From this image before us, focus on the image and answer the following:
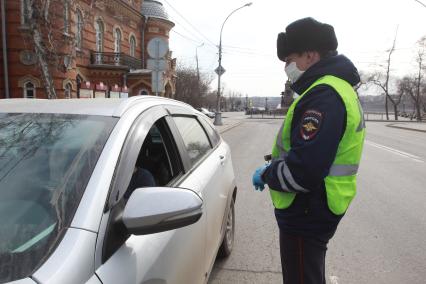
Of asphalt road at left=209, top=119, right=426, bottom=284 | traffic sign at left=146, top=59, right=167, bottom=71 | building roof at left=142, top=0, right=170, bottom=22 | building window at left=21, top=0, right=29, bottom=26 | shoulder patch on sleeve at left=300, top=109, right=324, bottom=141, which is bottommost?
asphalt road at left=209, top=119, right=426, bottom=284

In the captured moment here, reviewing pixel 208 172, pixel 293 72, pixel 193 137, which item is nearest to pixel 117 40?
pixel 193 137

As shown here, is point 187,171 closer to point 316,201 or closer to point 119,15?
point 316,201

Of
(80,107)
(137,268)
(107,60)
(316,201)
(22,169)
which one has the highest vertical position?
(107,60)

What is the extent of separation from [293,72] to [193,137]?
44.9 inches

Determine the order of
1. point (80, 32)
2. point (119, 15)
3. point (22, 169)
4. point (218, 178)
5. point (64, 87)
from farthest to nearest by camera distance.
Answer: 1. point (119, 15)
2. point (80, 32)
3. point (64, 87)
4. point (218, 178)
5. point (22, 169)

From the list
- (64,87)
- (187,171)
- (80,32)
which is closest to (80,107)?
(187,171)

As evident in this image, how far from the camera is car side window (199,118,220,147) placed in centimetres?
405

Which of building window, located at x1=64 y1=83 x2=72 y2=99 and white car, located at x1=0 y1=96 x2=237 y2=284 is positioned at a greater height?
building window, located at x1=64 y1=83 x2=72 y2=99

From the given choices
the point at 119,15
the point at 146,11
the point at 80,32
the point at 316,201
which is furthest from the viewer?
the point at 146,11

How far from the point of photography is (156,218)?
1.64 meters

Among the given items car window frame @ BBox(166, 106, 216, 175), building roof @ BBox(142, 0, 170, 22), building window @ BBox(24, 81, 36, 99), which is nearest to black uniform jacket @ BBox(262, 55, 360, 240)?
car window frame @ BBox(166, 106, 216, 175)

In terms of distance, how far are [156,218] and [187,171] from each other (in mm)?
1166

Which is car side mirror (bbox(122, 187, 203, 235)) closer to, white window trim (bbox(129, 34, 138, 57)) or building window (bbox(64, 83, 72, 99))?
building window (bbox(64, 83, 72, 99))

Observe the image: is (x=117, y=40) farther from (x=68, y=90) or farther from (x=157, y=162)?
(x=157, y=162)
